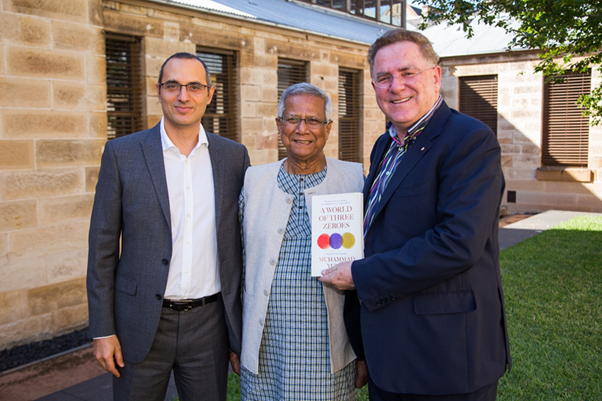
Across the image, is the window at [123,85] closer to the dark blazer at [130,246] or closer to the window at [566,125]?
the dark blazer at [130,246]

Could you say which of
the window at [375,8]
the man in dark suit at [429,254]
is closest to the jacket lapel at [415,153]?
the man in dark suit at [429,254]

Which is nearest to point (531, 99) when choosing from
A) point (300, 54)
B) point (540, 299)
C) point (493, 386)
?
point (300, 54)

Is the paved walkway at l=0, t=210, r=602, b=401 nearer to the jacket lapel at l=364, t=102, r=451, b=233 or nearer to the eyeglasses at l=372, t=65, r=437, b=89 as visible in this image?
the jacket lapel at l=364, t=102, r=451, b=233

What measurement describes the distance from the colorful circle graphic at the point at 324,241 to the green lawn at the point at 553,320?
7.29ft

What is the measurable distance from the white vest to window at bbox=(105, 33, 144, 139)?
4.95m

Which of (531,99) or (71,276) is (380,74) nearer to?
(71,276)

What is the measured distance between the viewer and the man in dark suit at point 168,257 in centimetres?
256

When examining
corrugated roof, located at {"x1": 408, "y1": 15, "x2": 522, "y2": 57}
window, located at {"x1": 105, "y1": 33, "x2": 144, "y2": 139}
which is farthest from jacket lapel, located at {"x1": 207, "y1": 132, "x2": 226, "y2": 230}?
corrugated roof, located at {"x1": 408, "y1": 15, "x2": 522, "y2": 57}

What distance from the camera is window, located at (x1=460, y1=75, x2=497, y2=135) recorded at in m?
15.8

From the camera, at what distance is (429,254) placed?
1957 mm

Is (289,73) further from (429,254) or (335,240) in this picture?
(429,254)

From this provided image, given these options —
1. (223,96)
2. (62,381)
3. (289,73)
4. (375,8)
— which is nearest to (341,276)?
(62,381)

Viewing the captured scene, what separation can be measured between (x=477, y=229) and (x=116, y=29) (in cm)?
630

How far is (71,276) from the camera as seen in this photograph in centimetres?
578
